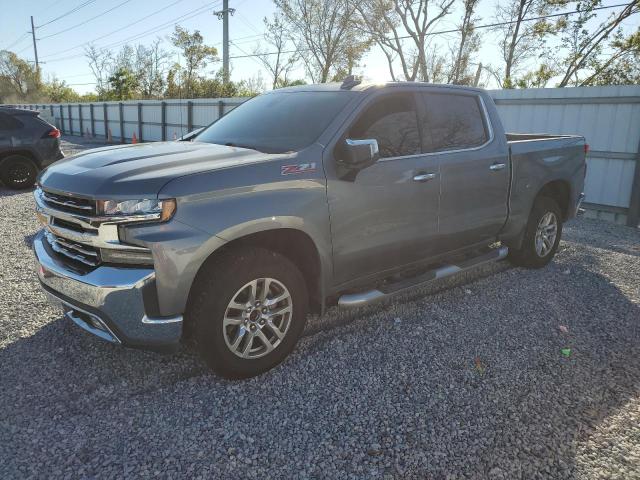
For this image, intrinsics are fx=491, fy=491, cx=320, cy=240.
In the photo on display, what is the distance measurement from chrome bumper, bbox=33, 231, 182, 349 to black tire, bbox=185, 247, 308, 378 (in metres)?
Result: 0.16

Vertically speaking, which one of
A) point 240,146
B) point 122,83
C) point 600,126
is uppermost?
point 122,83

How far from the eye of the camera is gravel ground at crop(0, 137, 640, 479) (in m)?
2.49

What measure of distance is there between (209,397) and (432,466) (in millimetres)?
1382

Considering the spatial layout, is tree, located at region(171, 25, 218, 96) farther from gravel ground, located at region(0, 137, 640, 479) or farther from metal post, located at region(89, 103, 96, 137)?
gravel ground, located at region(0, 137, 640, 479)

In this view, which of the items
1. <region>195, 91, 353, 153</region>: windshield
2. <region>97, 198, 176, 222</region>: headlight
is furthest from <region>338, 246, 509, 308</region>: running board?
<region>97, 198, 176, 222</region>: headlight

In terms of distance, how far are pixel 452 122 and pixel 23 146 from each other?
9.07 m

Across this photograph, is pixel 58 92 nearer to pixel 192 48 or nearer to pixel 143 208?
pixel 192 48

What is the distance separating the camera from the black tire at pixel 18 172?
998cm

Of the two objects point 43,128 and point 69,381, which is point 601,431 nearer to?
point 69,381

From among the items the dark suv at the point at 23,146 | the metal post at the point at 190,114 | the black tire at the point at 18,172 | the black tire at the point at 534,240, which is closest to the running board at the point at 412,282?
the black tire at the point at 534,240

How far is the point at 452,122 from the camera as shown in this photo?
438 cm

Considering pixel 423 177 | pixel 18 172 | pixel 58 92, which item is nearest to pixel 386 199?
pixel 423 177

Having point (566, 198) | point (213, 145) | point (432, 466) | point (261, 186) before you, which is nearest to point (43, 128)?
point (213, 145)

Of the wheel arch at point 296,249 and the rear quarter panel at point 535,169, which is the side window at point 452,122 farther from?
the wheel arch at point 296,249
